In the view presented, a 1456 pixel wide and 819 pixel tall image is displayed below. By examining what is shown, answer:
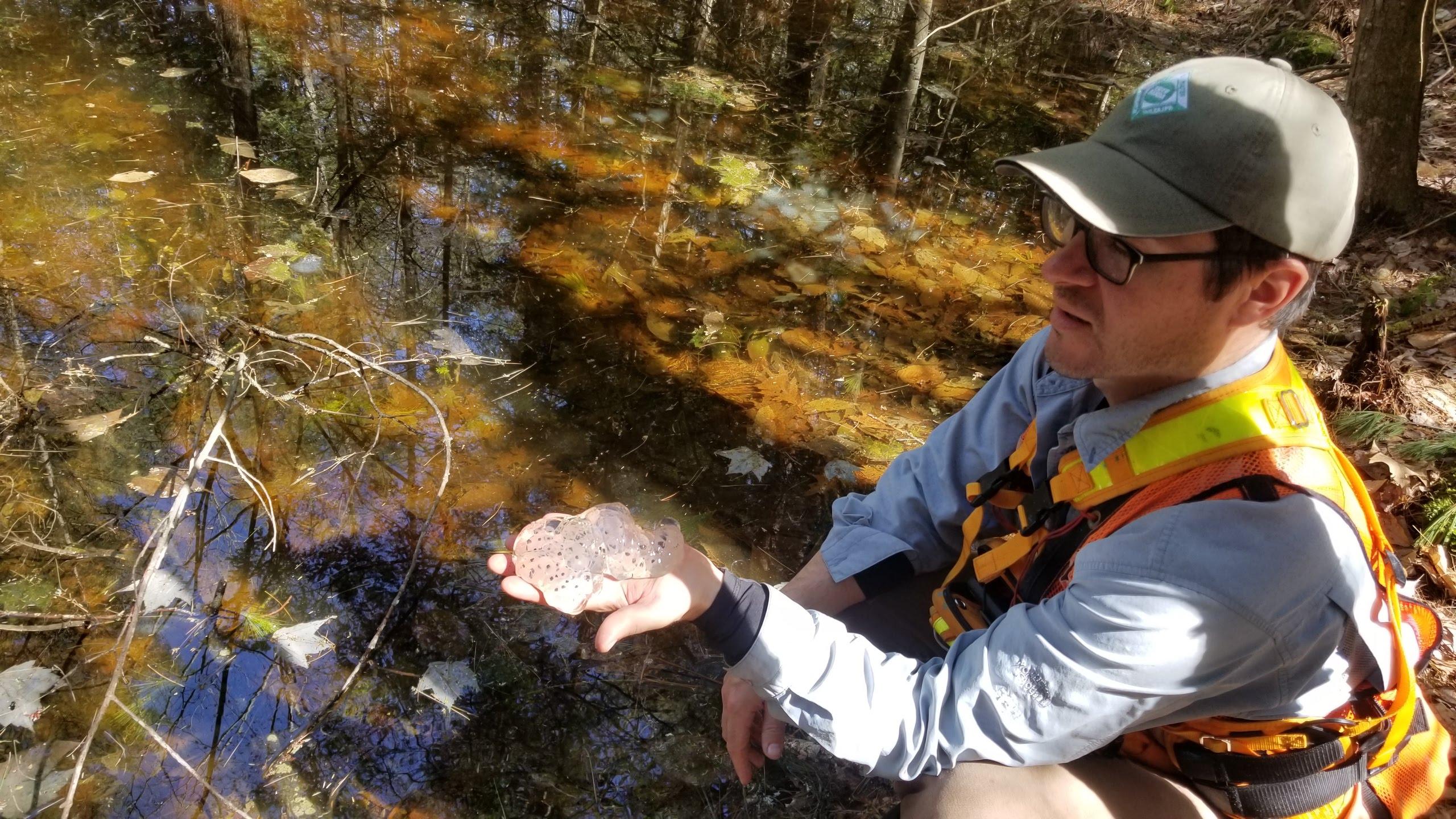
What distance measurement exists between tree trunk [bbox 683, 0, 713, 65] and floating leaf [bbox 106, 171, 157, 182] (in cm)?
377

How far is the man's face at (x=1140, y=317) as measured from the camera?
171 centimetres

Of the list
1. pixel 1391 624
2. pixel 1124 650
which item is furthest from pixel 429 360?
pixel 1391 624

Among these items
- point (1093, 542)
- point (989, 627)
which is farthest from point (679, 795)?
point (1093, 542)

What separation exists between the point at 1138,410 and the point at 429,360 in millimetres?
2539

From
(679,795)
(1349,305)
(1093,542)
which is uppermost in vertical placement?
(1093,542)

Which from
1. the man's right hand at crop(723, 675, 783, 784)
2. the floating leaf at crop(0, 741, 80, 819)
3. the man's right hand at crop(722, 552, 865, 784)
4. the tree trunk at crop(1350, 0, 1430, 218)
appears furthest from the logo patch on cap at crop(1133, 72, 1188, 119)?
the tree trunk at crop(1350, 0, 1430, 218)

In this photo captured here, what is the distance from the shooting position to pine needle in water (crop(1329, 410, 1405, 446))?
11.7ft

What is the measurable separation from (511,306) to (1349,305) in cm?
431

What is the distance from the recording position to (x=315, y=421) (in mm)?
3377

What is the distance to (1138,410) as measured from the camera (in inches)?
72.2

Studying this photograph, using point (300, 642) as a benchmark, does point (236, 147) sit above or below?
above

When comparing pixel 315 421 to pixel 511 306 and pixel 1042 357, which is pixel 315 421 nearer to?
pixel 511 306

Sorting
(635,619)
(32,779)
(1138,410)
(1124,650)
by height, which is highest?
(1138,410)

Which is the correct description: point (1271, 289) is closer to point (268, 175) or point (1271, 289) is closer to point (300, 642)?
point (300, 642)
